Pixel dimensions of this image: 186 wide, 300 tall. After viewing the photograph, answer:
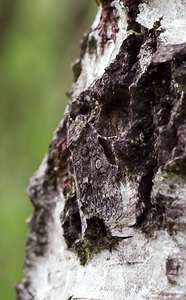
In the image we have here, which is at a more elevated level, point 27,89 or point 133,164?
point 27,89

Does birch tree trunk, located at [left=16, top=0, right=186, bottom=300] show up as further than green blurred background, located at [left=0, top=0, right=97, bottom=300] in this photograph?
No

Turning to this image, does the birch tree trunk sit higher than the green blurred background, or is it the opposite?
the green blurred background

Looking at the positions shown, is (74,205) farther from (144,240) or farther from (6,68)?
(6,68)

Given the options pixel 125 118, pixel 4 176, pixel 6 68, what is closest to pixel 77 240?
pixel 125 118

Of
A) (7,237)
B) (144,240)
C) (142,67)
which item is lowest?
(144,240)

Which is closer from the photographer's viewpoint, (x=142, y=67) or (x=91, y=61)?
(x=142, y=67)
